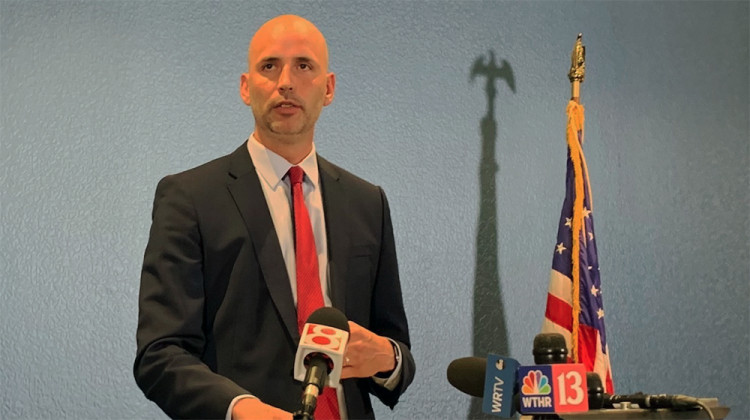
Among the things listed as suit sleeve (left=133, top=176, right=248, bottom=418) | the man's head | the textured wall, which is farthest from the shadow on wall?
suit sleeve (left=133, top=176, right=248, bottom=418)

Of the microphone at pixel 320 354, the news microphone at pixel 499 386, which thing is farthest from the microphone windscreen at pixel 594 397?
the microphone at pixel 320 354

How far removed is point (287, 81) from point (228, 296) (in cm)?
53

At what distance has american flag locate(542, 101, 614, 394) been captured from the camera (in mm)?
3369

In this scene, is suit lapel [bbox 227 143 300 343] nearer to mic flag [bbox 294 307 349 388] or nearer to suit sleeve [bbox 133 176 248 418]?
suit sleeve [bbox 133 176 248 418]

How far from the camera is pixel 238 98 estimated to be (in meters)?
3.45

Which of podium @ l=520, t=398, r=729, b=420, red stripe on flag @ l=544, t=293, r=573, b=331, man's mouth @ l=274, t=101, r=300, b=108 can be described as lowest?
podium @ l=520, t=398, r=729, b=420

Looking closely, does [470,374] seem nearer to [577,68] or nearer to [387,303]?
[387,303]

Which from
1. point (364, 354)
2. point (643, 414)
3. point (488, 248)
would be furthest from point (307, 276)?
point (488, 248)

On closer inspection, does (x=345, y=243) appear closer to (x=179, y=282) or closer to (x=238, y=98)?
(x=179, y=282)

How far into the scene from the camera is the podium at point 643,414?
1726 mm

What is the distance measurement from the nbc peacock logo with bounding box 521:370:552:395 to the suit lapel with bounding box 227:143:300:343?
679 mm

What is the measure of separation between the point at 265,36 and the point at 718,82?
217cm

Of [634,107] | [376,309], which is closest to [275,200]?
[376,309]

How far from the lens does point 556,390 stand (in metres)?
1.68
